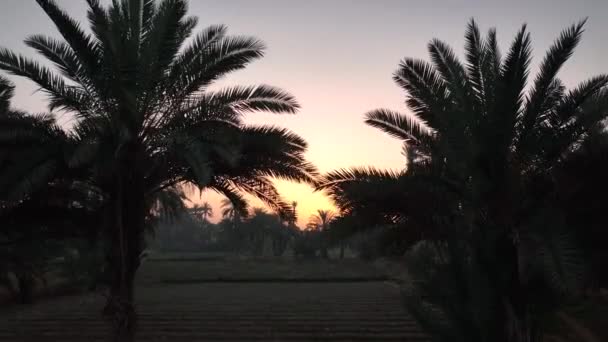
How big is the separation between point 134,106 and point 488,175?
541 cm

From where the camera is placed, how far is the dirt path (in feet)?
37.2

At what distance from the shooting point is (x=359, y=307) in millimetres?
15164

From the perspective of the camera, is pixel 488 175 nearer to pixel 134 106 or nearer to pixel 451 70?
pixel 451 70

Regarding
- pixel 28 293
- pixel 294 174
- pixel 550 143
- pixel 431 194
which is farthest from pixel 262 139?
pixel 28 293

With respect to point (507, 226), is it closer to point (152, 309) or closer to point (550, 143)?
point (550, 143)

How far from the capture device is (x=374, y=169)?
7.95 meters

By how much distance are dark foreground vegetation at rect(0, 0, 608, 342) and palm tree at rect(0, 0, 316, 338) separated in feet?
0.09

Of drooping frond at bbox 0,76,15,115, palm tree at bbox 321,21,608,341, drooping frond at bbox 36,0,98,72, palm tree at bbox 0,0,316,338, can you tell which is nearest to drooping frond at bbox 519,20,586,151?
palm tree at bbox 321,21,608,341

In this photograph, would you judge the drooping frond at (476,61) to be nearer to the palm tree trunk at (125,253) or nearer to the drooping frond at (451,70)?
the drooping frond at (451,70)

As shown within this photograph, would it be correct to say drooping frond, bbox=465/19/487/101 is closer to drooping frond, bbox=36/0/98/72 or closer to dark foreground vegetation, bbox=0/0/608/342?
dark foreground vegetation, bbox=0/0/608/342

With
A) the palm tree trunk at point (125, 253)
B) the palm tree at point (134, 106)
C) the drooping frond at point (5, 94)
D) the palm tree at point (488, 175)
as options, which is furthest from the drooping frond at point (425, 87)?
the drooping frond at point (5, 94)

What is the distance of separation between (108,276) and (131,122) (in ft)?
8.75

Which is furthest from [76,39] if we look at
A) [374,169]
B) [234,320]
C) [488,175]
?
[234,320]

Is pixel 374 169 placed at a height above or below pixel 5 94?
below
